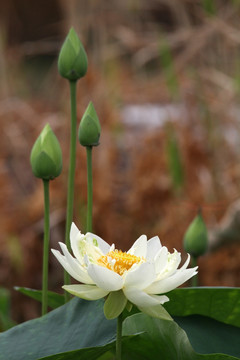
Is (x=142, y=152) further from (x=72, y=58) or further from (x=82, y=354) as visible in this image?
(x=82, y=354)

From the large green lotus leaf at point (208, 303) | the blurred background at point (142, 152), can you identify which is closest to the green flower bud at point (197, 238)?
the large green lotus leaf at point (208, 303)

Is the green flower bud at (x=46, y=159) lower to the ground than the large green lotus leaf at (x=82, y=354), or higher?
higher

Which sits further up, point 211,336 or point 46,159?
point 46,159

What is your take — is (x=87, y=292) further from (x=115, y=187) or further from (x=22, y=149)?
(x=22, y=149)

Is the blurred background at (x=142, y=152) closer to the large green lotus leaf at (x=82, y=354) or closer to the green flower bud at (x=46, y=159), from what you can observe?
the green flower bud at (x=46, y=159)

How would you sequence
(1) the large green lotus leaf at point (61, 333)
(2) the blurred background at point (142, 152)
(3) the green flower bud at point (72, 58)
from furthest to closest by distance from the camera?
(2) the blurred background at point (142, 152) → (3) the green flower bud at point (72, 58) → (1) the large green lotus leaf at point (61, 333)

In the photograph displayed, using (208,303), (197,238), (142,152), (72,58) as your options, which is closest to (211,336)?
(208,303)

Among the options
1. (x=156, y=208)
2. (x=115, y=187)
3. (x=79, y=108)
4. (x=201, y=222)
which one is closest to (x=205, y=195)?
(x=156, y=208)
